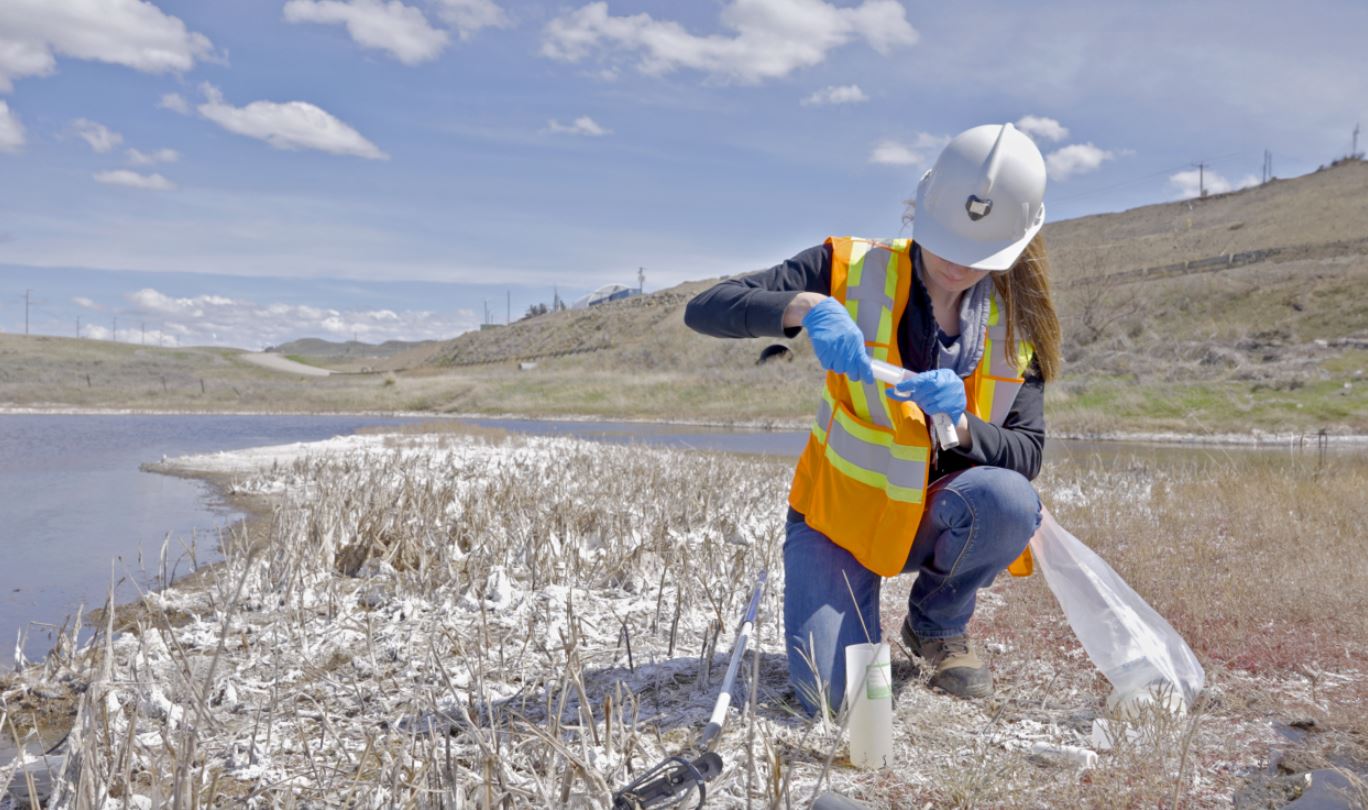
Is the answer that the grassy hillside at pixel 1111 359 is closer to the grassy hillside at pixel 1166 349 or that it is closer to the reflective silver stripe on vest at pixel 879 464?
the grassy hillside at pixel 1166 349

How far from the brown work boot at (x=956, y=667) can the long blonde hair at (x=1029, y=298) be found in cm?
100

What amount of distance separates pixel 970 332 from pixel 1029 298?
9.4 inches

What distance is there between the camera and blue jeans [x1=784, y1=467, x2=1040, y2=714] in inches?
113

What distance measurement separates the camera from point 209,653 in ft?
11.8

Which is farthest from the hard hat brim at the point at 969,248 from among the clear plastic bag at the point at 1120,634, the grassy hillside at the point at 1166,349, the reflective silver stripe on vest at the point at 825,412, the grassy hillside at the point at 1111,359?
the grassy hillside at the point at 1166,349

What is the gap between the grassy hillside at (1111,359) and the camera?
77.7 feet

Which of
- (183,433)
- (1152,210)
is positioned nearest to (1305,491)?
(183,433)

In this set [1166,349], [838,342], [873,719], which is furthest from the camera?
[1166,349]

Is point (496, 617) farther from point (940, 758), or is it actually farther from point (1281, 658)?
point (1281, 658)

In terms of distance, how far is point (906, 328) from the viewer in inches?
123

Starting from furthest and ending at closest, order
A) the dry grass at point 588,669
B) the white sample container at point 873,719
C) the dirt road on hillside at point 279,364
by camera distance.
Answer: the dirt road on hillside at point 279,364, the white sample container at point 873,719, the dry grass at point 588,669

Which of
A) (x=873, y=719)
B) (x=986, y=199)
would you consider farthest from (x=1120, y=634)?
(x=986, y=199)

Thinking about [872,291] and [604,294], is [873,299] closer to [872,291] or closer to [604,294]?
[872,291]

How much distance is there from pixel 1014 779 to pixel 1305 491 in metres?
6.37
